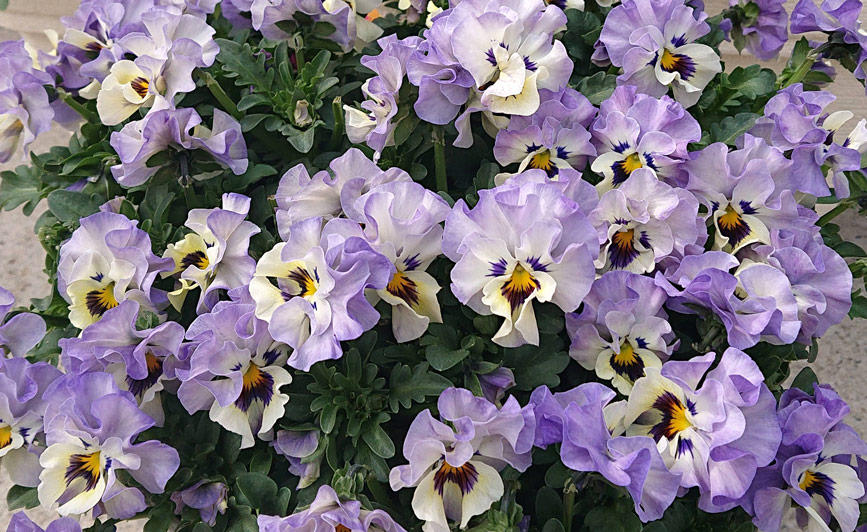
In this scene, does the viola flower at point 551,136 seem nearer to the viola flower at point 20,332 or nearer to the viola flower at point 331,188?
the viola flower at point 331,188

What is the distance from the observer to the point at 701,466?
0.66 metres

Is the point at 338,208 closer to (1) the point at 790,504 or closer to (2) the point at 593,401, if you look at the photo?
(2) the point at 593,401

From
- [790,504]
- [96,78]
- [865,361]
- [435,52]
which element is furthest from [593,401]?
[865,361]

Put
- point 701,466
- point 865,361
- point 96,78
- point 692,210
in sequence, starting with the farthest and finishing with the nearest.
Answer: point 865,361, point 96,78, point 692,210, point 701,466

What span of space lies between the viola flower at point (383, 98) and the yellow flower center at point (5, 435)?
39cm

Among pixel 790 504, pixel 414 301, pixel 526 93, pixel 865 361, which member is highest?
pixel 526 93

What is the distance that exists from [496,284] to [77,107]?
561 mm

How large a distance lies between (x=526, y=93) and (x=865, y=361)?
100cm

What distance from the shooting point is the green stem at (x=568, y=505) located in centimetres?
71

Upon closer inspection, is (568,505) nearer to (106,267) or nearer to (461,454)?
(461,454)

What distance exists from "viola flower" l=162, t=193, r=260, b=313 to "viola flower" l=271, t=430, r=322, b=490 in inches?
5.3

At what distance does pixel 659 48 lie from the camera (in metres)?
0.87

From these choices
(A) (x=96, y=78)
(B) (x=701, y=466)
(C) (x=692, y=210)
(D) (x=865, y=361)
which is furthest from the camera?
(D) (x=865, y=361)

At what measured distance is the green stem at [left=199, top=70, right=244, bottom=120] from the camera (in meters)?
0.89
